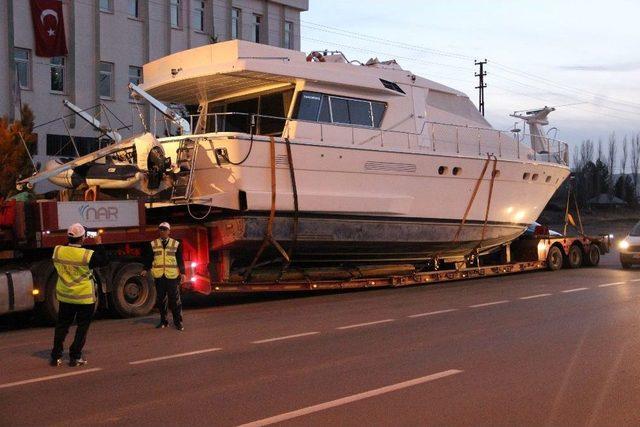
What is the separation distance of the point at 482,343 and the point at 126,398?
4607mm

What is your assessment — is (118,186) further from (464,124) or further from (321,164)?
(464,124)

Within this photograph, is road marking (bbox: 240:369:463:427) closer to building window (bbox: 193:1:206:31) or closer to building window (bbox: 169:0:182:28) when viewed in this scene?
building window (bbox: 169:0:182:28)

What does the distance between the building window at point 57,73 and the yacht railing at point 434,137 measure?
49.2 feet

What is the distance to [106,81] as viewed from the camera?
31688 mm

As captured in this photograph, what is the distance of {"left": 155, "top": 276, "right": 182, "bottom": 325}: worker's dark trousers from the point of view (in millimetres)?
12070

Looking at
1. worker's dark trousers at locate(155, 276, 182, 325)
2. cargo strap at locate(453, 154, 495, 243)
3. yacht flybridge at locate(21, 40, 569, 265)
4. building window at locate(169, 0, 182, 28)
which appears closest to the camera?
worker's dark trousers at locate(155, 276, 182, 325)

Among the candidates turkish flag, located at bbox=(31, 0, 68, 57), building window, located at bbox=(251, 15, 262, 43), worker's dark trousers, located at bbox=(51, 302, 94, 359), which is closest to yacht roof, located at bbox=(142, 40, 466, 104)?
worker's dark trousers, located at bbox=(51, 302, 94, 359)

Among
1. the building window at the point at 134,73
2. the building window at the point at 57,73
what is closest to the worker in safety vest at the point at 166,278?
the building window at the point at 57,73

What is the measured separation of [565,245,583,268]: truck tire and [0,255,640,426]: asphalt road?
8.62 metres

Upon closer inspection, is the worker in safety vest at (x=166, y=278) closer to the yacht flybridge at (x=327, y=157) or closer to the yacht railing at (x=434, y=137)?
the yacht flybridge at (x=327, y=157)

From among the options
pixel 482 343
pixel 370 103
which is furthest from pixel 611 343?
pixel 370 103

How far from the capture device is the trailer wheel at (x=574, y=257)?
22.7m

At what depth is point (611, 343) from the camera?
32.4ft

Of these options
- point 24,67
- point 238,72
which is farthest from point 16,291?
point 24,67
